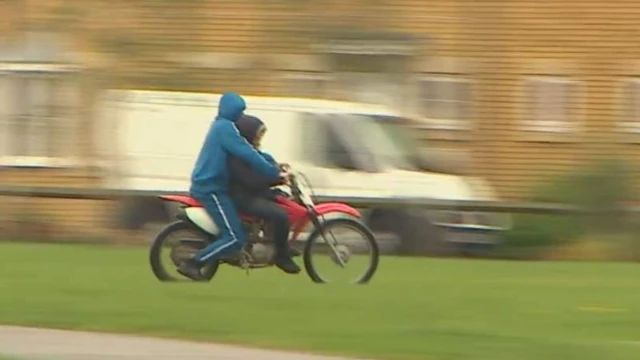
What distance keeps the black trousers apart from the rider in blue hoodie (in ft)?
0.27

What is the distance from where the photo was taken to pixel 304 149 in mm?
18641

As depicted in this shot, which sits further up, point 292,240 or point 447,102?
point 447,102

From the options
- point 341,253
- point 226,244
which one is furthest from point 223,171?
point 341,253

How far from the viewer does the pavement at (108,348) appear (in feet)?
29.3

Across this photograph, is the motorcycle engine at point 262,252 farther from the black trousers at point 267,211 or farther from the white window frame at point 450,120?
the white window frame at point 450,120

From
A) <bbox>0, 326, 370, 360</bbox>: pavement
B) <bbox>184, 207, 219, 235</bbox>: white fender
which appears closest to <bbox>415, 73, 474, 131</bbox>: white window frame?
<bbox>184, 207, 219, 235</bbox>: white fender

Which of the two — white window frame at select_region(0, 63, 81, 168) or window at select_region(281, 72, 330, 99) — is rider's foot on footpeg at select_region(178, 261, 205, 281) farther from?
white window frame at select_region(0, 63, 81, 168)

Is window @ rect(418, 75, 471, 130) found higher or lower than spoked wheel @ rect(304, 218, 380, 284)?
higher

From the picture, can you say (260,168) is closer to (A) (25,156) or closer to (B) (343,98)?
(B) (343,98)

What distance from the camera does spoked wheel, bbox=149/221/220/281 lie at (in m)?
13.1

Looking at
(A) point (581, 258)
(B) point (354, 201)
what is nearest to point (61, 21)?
(B) point (354, 201)

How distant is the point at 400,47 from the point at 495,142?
981 cm

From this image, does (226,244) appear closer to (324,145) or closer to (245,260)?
(245,260)

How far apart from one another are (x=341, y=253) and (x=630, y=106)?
34.0 feet
